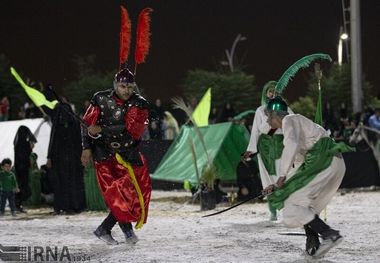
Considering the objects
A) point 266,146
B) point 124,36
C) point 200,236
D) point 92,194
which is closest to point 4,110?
point 92,194

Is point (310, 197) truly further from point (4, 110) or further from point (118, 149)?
point (4, 110)

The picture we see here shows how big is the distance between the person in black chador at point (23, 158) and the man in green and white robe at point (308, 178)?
7504mm

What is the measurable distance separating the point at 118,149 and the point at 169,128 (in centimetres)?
1300

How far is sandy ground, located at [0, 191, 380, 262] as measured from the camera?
6.31m

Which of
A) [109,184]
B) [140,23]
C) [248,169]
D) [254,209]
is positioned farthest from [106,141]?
[248,169]

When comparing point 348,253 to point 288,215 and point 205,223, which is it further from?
point 205,223

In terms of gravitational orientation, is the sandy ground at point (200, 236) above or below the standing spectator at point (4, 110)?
below

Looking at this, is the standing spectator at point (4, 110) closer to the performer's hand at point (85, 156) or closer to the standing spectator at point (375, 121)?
the standing spectator at point (375, 121)

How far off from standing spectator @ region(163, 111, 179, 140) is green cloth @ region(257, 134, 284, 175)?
10.5 meters

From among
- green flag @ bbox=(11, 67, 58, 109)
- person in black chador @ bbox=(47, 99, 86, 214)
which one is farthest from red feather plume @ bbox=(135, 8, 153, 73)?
green flag @ bbox=(11, 67, 58, 109)

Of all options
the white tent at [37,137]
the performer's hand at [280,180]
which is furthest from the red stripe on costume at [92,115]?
the white tent at [37,137]

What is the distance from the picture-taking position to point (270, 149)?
9320mm

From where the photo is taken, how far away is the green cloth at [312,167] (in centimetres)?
598

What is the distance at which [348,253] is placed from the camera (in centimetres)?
638
